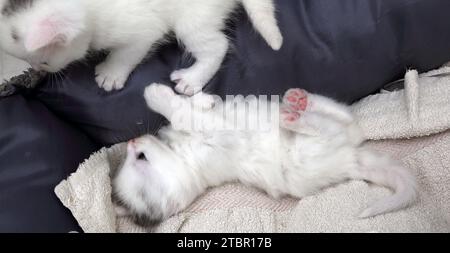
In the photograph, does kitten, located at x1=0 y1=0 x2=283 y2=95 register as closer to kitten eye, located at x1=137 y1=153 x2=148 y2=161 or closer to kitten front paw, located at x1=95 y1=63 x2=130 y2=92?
kitten front paw, located at x1=95 y1=63 x2=130 y2=92

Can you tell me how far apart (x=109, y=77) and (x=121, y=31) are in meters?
0.17

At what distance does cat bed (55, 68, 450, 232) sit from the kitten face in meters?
0.05

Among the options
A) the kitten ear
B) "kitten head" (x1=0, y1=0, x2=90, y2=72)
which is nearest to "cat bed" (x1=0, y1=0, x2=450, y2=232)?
"kitten head" (x1=0, y1=0, x2=90, y2=72)

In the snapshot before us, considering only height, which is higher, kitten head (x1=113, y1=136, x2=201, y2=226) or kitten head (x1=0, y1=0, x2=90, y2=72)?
kitten head (x1=0, y1=0, x2=90, y2=72)

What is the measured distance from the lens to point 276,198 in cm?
191

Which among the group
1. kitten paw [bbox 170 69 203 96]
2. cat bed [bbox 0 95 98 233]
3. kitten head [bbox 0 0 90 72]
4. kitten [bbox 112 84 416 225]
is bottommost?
cat bed [bbox 0 95 98 233]

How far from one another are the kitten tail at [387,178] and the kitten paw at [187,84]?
0.57m

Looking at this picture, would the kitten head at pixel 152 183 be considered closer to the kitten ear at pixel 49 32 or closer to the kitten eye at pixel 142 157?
the kitten eye at pixel 142 157

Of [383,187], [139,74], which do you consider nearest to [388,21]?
[383,187]

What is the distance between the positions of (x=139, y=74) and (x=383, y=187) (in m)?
0.86

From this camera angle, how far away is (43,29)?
143cm

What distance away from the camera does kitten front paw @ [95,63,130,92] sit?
71.7 inches

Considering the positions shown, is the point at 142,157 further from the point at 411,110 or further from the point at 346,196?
the point at 411,110
